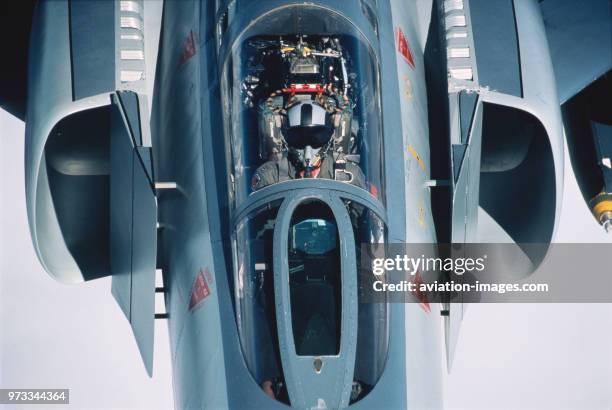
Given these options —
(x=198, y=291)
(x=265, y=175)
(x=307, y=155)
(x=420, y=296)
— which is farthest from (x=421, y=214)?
(x=198, y=291)

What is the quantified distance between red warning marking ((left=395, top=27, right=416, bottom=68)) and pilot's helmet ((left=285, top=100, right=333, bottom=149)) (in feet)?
6.38

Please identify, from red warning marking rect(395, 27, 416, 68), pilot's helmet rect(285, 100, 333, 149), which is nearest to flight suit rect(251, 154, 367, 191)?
pilot's helmet rect(285, 100, 333, 149)

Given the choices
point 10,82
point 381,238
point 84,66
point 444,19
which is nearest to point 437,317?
point 381,238

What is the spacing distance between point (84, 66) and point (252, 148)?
1957mm

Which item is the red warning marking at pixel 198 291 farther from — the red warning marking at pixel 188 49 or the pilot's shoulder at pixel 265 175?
the red warning marking at pixel 188 49

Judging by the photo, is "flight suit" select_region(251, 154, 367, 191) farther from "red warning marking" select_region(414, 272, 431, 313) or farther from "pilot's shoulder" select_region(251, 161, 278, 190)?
"red warning marking" select_region(414, 272, 431, 313)

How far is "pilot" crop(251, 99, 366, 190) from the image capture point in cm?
759

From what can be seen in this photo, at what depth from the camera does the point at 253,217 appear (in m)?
7.62

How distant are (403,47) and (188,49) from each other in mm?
1713

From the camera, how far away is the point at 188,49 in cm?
952

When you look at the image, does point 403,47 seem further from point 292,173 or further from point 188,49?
point 292,173

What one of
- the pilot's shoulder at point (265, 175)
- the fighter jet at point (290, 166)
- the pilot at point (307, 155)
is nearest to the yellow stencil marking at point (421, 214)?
the fighter jet at point (290, 166)

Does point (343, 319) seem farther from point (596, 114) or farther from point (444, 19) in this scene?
point (596, 114)

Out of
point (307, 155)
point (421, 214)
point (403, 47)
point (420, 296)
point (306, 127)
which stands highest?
point (403, 47)
